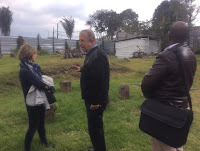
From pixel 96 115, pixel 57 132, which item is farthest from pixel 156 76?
pixel 57 132

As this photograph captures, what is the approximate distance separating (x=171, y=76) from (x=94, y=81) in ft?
3.38

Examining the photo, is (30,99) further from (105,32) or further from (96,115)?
(105,32)

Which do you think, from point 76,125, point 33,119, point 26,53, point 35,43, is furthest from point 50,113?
point 35,43

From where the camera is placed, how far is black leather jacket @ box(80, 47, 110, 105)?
9.46 ft

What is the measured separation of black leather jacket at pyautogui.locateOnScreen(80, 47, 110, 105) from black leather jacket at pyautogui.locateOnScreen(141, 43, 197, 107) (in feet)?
2.43

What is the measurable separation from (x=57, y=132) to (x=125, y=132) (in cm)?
134

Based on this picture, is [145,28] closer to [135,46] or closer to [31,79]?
[135,46]

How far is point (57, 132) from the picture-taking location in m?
4.38

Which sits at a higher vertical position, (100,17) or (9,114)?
(100,17)

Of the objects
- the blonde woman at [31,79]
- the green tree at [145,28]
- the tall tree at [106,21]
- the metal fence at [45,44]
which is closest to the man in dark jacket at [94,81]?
the blonde woman at [31,79]

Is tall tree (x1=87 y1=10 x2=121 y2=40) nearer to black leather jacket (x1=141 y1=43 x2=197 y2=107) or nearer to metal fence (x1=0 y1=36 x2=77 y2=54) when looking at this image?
metal fence (x1=0 y1=36 x2=77 y2=54)

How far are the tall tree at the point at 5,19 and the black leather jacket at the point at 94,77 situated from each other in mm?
32660

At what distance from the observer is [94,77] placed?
288cm

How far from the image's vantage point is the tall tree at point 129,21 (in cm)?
3165
